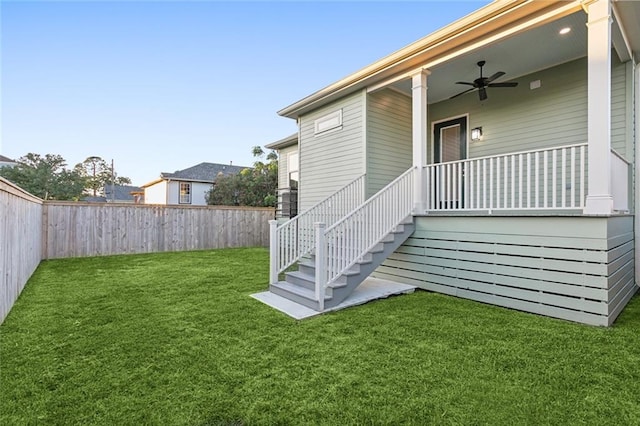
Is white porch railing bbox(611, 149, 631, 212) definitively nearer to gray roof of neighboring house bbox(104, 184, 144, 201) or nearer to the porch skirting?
the porch skirting

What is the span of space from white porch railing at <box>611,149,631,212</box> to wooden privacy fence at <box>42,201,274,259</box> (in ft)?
33.0

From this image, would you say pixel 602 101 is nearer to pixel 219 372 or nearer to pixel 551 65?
pixel 551 65

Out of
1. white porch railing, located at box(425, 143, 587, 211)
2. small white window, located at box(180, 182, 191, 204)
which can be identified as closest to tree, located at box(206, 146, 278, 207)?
small white window, located at box(180, 182, 191, 204)

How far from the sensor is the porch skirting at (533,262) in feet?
10.9

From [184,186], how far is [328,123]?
60.5ft

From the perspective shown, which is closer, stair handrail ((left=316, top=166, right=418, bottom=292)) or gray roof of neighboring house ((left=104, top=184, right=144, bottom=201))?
stair handrail ((left=316, top=166, right=418, bottom=292))

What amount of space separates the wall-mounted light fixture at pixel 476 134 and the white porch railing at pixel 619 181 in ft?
7.70

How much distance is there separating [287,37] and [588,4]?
8501 mm

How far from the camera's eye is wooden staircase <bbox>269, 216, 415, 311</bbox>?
4055 millimetres

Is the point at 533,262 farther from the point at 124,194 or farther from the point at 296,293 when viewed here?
the point at 124,194

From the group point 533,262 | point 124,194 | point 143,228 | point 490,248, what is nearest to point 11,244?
point 143,228

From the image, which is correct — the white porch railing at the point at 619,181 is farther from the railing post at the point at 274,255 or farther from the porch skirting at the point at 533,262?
the railing post at the point at 274,255

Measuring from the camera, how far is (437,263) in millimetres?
4816

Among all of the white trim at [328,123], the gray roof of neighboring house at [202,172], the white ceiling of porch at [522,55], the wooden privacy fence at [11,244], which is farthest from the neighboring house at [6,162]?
the white ceiling of porch at [522,55]
